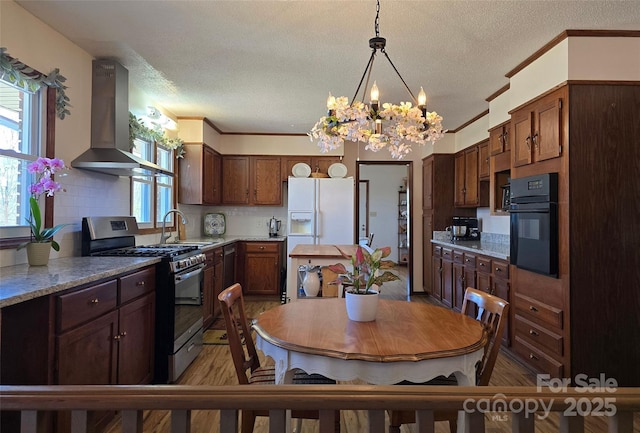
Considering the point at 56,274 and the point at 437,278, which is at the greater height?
the point at 56,274

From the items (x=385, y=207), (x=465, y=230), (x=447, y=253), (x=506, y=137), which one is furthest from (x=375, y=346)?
(x=385, y=207)

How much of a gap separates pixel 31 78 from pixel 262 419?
258 cm

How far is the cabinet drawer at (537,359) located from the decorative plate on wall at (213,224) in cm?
426

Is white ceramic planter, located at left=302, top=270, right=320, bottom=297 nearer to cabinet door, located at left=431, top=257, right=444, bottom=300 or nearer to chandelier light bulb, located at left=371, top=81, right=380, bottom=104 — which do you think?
chandelier light bulb, located at left=371, top=81, right=380, bottom=104

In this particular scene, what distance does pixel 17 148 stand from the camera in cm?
223

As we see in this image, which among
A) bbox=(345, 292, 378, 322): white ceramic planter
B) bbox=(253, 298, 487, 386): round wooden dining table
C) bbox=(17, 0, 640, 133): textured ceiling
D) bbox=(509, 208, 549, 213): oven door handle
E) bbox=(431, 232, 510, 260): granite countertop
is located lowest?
bbox=(253, 298, 487, 386): round wooden dining table

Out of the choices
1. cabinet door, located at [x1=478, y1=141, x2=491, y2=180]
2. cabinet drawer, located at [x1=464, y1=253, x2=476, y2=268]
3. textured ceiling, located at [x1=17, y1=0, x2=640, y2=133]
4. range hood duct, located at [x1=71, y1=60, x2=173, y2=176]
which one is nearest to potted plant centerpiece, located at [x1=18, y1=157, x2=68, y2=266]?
range hood duct, located at [x1=71, y1=60, x2=173, y2=176]

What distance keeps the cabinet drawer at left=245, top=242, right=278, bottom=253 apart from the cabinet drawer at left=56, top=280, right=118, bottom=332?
318cm

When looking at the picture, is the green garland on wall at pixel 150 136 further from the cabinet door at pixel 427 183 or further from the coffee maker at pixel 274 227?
the cabinet door at pixel 427 183

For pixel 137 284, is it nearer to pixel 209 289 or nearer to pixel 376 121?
pixel 209 289

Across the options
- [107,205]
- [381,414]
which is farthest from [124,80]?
[381,414]

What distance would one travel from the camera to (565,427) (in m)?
0.72

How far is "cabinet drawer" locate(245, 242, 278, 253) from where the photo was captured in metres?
5.20

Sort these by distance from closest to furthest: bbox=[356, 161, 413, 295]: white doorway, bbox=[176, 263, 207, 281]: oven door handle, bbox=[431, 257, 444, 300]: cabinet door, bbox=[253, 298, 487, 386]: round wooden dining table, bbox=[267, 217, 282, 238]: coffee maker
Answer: bbox=[253, 298, 487, 386]: round wooden dining table
bbox=[176, 263, 207, 281]: oven door handle
bbox=[431, 257, 444, 300]: cabinet door
bbox=[267, 217, 282, 238]: coffee maker
bbox=[356, 161, 413, 295]: white doorway
